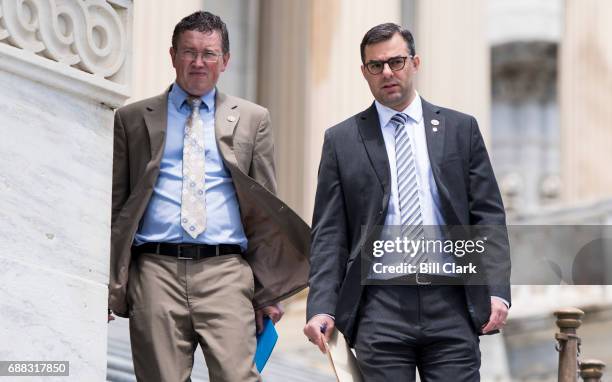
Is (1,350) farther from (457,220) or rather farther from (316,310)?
(457,220)

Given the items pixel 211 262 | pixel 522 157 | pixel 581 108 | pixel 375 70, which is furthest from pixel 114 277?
pixel 522 157

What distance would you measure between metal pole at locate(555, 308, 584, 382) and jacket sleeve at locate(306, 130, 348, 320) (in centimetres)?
229

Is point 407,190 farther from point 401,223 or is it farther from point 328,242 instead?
point 328,242

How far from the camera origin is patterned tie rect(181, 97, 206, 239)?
20.1 ft

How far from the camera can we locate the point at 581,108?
25.5 meters

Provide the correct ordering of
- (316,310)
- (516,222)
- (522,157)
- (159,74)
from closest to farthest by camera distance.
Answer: (316,310) < (159,74) < (516,222) < (522,157)

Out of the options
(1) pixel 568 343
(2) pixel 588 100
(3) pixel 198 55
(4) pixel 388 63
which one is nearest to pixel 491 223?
(4) pixel 388 63

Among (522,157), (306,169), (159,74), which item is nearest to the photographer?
(159,74)

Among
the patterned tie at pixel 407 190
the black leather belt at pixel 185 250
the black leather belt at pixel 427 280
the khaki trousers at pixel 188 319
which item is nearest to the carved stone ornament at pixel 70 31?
the black leather belt at pixel 185 250

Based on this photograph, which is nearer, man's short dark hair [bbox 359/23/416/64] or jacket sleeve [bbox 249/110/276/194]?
man's short dark hair [bbox 359/23/416/64]

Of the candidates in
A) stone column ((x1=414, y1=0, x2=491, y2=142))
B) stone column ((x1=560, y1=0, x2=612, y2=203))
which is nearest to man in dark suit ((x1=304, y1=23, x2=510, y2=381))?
stone column ((x1=414, y1=0, x2=491, y2=142))

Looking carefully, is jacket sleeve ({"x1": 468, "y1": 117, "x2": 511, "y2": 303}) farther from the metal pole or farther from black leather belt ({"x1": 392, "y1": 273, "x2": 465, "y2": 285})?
the metal pole

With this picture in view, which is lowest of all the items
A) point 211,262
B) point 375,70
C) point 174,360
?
Result: point 174,360

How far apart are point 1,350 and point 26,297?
0.23 m
